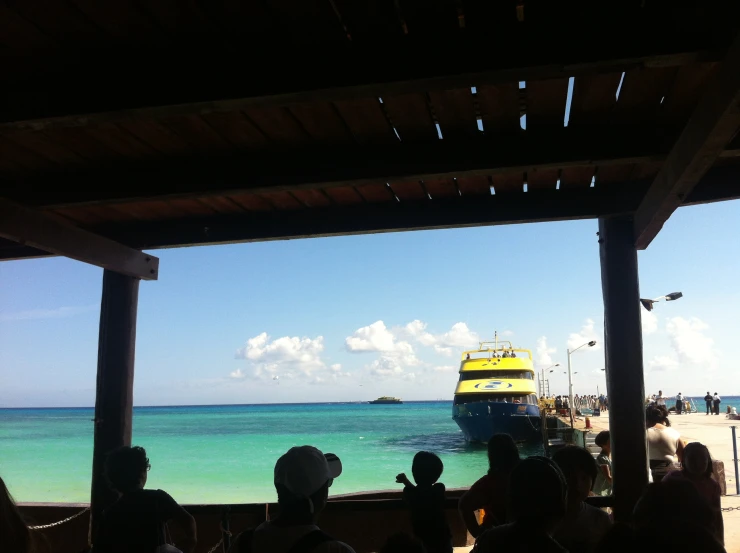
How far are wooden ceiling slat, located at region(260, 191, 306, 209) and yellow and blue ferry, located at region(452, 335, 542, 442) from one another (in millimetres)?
26949

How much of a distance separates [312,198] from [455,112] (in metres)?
1.58

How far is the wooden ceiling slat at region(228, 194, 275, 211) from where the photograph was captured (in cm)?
445

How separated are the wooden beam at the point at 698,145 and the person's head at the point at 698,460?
152 centimetres

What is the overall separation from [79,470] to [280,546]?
145ft

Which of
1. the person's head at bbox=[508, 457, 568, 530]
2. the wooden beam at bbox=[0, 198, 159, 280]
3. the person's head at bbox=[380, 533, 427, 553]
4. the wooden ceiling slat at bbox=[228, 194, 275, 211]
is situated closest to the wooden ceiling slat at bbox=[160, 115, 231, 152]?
the wooden ceiling slat at bbox=[228, 194, 275, 211]

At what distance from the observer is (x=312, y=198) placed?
4.43 metres

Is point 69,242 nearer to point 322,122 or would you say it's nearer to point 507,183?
point 322,122

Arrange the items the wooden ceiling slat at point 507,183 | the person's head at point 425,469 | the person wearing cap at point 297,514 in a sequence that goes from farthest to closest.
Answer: the wooden ceiling slat at point 507,183, the person's head at point 425,469, the person wearing cap at point 297,514

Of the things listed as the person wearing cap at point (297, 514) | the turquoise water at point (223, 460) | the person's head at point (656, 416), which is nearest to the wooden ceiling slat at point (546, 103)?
the person wearing cap at point (297, 514)

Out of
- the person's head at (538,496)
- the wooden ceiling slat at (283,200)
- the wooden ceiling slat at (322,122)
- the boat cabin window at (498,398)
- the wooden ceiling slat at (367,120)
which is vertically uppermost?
the wooden ceiling slat at (322,122)

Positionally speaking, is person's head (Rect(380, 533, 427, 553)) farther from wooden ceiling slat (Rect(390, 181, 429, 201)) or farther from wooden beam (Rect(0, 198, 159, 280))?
wooden beam (Rect(0, 198, 159, 280))

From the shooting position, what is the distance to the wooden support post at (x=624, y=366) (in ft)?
13.0

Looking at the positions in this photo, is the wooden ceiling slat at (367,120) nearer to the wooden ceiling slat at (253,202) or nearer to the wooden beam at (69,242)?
the wooden ceiling slat at (253,202)

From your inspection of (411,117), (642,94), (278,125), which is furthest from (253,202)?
(642,94)
